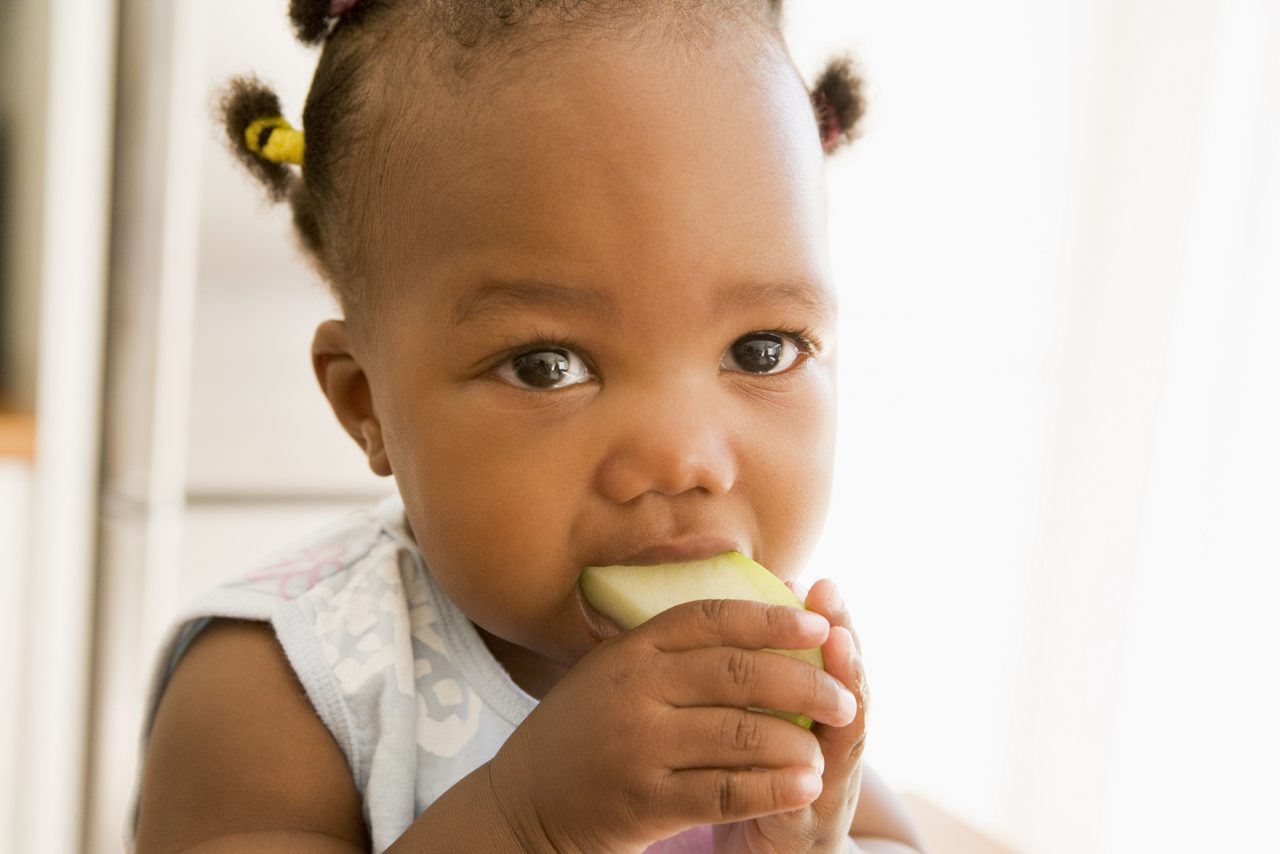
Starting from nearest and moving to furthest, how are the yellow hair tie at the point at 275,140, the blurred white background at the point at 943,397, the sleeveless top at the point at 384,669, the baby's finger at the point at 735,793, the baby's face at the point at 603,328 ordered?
the baby's finger at the point at 735,793, the baby's face at the point at 603,328, the sleeveless top at the point at 384,669, the yellow hair tie at the point at 275,140, the blurred white background at the point at 943,397

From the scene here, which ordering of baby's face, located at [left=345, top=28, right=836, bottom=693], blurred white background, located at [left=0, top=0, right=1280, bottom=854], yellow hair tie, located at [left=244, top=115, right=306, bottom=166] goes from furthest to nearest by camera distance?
blurred white background, located at [left=0, top=0, right=1280, bottom=854]
yellow hair tie, located at [left=244, top=115, right=306, bottom=166]
baby's face, located at [left=345, top=28, right=836, bottom=693]

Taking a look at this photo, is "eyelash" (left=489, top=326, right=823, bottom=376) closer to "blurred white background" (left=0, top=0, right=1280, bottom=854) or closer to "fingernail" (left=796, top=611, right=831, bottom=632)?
"fingernail" (left=796, top=611, right=831, bottom=632)

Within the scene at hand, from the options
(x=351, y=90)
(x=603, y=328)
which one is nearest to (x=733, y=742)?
(x=603, y=328)

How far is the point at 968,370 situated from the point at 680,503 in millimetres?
1605

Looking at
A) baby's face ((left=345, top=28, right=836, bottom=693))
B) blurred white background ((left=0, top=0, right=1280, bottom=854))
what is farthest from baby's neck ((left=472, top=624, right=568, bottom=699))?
blurred white background ((left=0, top=0, right=1280, bottom=854))

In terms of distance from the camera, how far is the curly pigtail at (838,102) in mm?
1039

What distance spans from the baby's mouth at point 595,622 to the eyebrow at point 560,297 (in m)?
0.17

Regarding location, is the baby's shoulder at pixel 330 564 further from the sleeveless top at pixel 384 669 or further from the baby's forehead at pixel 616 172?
the baby's forehead at pixel 616 172

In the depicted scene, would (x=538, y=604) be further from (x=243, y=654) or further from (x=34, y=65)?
(x=34, y=65)

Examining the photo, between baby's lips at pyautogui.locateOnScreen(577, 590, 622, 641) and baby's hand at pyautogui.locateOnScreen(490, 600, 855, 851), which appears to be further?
baby's lips at pyautogui.locateOnScreen(577, 590, 622, 641)

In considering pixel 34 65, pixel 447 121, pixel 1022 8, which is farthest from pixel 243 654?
pixel 1022 8

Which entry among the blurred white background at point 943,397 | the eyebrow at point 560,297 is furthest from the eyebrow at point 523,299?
the blurred white background at point 943,397

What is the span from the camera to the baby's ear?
88 centimetres

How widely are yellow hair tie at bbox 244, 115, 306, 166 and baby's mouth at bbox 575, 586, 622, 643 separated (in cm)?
46
